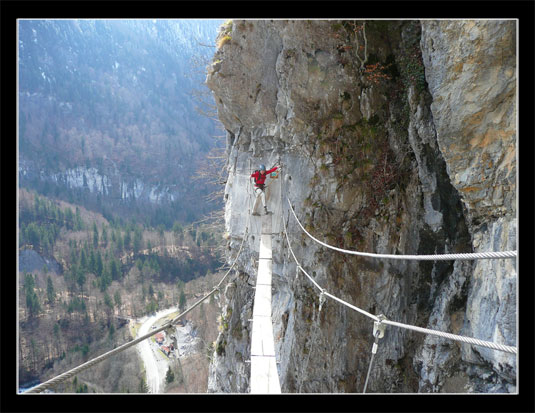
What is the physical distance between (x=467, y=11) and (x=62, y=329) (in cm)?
5652

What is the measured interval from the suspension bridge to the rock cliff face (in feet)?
0.79

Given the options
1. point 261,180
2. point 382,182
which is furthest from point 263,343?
point 261,180

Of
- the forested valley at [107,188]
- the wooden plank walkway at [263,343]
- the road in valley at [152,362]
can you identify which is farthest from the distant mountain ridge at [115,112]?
the wooden plank walkway at [263,343]

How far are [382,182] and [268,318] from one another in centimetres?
358

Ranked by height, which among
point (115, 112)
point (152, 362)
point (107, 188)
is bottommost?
point (152, 362)

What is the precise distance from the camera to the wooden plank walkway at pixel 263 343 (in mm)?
3910

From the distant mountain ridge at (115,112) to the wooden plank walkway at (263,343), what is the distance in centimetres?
8233

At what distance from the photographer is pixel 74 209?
3152 inches

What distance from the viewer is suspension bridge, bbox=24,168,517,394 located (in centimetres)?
228

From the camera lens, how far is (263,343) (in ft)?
15.6

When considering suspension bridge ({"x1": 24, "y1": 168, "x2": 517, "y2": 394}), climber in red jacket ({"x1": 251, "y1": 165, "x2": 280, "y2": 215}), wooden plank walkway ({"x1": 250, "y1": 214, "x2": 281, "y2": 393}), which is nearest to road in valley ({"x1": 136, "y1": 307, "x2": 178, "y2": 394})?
suspension bridge ({"x1": 24, "y1": 168, "x2": 517, "y2": 394})

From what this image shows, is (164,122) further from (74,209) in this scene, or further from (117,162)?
(74,209)

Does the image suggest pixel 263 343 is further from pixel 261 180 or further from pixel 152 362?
pixel 152 362

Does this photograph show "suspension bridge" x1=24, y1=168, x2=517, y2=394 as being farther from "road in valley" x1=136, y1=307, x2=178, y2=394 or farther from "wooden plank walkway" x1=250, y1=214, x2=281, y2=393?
"road in valley" x1=136, y1=307, x2=178, y2=394
